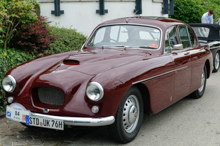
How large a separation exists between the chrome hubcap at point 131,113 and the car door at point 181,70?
1.11 m

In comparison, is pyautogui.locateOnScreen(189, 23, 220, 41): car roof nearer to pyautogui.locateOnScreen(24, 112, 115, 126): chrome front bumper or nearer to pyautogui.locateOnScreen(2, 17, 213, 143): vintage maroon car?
pyautogui.locateOnScreen(2, 17, 213, 143): vintage maroon car

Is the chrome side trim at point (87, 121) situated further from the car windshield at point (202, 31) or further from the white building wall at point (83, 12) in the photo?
the white building wall at point (83, 12)

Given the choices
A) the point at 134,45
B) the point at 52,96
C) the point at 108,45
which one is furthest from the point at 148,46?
the point at 52,96

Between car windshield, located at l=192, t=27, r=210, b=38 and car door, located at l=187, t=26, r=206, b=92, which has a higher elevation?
car windshield, located at l=192, t=27, r=210, b=38

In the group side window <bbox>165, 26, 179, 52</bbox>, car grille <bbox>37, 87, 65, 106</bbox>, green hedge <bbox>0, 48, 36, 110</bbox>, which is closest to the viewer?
car grille <bbox>37, 87, 65, 106</bbox>

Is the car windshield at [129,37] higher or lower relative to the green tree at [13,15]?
lower

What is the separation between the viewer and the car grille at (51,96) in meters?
4.21

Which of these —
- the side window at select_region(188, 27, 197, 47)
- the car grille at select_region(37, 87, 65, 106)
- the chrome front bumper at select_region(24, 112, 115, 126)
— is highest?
the side window at select_region(188, 27, 197, 47)

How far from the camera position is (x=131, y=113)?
4.48 meters

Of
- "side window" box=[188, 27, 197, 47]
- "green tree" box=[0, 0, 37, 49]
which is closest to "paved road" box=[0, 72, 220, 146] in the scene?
"side window" box=[188, 27, 197, 47]

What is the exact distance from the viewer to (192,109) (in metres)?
6.30

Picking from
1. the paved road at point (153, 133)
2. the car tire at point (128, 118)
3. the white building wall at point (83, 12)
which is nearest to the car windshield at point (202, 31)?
the white building wall at point (83, 12)

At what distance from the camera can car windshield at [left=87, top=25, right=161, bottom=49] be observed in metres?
5.60

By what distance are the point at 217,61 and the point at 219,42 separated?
2.11 ft
